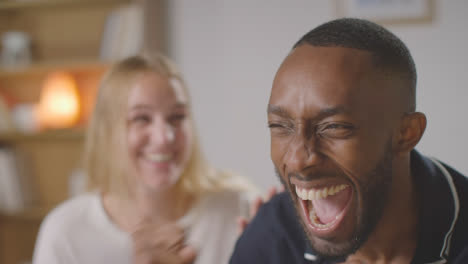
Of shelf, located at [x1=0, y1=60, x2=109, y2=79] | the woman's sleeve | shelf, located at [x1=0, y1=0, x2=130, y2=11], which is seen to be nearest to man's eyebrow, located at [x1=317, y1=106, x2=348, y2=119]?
the woman's sleeve

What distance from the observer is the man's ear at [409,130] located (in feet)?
1.36

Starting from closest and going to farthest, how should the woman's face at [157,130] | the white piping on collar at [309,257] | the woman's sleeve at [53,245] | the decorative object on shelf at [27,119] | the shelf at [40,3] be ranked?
the white piping on collar at [309,257] < the woman's face at [157,130] < the woman's sleeve at [53,245] < the shelf at [40,3] < the decorative object on shelf at [27,119]

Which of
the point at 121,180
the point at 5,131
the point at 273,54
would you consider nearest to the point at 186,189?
the point at 121,180

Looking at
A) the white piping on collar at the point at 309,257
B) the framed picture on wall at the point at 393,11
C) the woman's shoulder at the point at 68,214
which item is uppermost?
the framed picture on wall at the point at 393,11

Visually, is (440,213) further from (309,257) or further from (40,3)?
(40,3)

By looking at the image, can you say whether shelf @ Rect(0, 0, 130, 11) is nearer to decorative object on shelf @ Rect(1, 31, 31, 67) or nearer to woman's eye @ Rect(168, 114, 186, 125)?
decorative object on shelf @ Rect(1, 31, 31, 67)

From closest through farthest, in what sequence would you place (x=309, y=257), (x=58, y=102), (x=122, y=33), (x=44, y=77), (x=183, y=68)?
(x=309, y=257), (x=183, y=68), (x=122, y=33), (x=58, y=102), (x=44, y=77)

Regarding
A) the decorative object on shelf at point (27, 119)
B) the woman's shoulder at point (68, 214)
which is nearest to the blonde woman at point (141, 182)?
the woman's shoulder at point (68, 214)

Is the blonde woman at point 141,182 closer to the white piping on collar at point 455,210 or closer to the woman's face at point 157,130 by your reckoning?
the woman's face at point 157,130

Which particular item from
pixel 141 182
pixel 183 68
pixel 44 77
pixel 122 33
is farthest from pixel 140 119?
pixel 44 77

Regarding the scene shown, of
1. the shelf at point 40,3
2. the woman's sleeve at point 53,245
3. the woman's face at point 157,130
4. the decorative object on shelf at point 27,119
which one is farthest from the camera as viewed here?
the decorative object on shelf at point 27,119

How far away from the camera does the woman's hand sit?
56 centimetres

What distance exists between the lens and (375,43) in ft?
1.33

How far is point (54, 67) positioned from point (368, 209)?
5.93 feet
